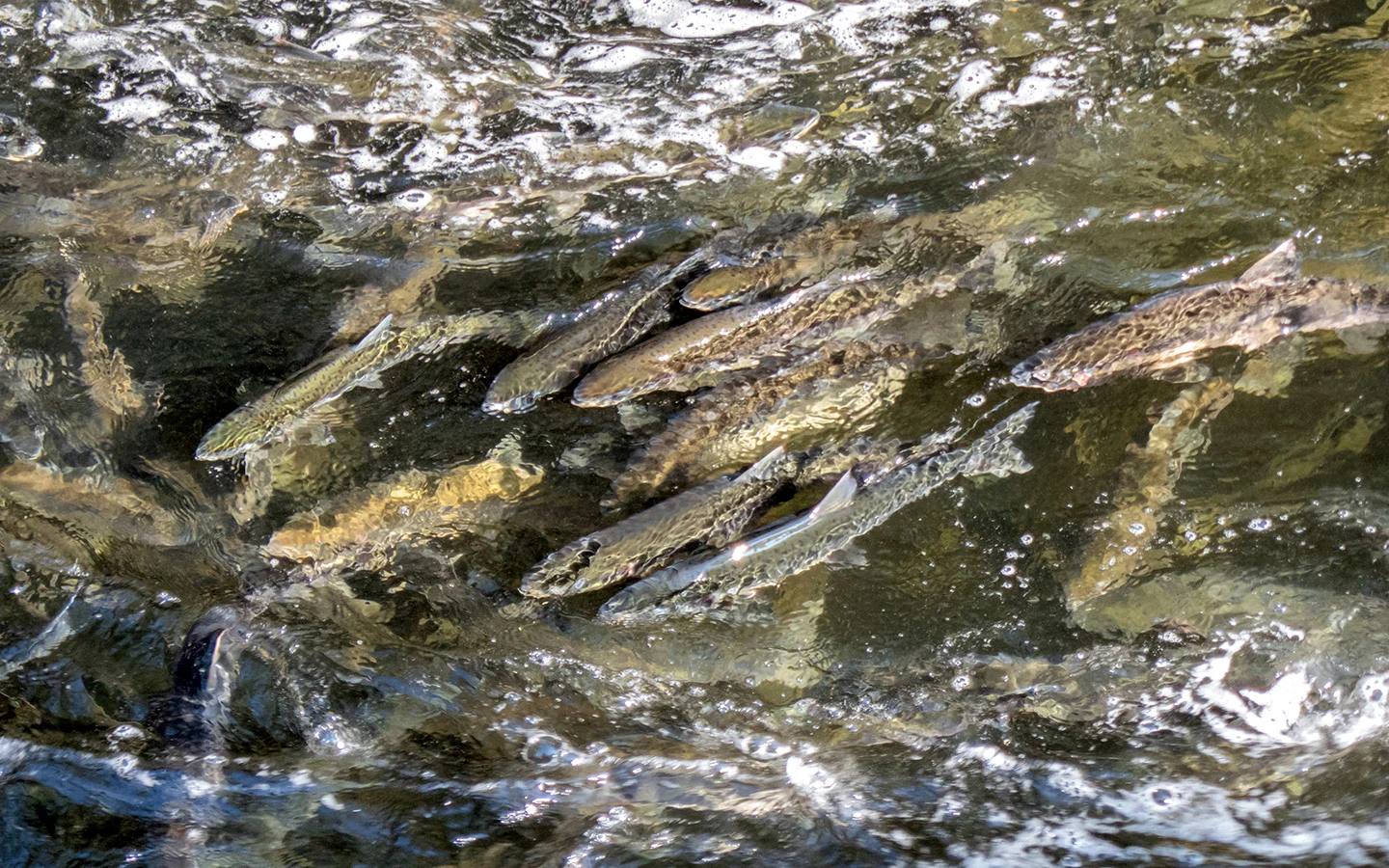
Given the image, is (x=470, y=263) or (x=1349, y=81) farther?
(x=470, y=263)

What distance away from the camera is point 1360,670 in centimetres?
367

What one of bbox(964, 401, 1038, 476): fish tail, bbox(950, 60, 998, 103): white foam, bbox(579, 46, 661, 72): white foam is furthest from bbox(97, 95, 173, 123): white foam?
bbox(964, 401, 1038, 476): fish tail

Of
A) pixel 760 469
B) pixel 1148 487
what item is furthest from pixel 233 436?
pixel 1148 487

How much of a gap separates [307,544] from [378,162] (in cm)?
198

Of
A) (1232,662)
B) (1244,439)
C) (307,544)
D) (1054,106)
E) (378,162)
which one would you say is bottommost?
(1232,662)

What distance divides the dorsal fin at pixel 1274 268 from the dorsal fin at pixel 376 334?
4017 mm

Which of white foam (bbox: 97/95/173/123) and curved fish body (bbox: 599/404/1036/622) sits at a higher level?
white foam (bbox: 97/95/173/123)

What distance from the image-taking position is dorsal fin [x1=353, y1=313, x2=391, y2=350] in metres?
3.95

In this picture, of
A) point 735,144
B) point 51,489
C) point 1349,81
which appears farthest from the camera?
point 51,489

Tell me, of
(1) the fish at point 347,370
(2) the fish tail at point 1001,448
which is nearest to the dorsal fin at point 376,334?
(1) the fish at point 347,370

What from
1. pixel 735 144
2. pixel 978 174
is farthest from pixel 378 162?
pixel 978 174

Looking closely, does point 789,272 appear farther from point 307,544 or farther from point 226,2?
point 226,2

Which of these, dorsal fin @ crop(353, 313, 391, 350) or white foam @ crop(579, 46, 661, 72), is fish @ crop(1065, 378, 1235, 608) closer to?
white foam @ crop(579, 46, 661, 72)

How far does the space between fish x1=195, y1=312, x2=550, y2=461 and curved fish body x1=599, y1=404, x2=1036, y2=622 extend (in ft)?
4.67
